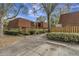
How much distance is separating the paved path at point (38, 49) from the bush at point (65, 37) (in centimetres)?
7

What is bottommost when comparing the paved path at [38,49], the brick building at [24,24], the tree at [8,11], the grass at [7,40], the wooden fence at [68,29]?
the paved path at [38,49]

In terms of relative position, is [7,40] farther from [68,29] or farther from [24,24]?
[68,29]

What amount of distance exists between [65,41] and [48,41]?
9.7 inches

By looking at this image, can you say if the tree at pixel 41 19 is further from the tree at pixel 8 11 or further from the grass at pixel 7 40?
the grass at pixel 7 40

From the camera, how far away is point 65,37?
277 cm

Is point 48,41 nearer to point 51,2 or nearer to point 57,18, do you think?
point 57,18

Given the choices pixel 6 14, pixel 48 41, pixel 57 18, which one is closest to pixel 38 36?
pixel 48 41

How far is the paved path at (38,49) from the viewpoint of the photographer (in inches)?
107

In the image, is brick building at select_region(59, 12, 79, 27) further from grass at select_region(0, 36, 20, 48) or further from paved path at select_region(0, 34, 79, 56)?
grass at select_region(0, 36, 20, 48)

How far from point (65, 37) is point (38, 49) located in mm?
427

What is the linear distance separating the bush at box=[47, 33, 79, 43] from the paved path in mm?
73

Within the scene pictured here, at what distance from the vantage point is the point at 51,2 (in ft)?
9.13

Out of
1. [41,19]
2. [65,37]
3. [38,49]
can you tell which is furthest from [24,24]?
[65,37]

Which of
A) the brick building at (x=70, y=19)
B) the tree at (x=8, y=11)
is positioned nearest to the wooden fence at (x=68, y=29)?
the brick building at (x=70, y=19)
